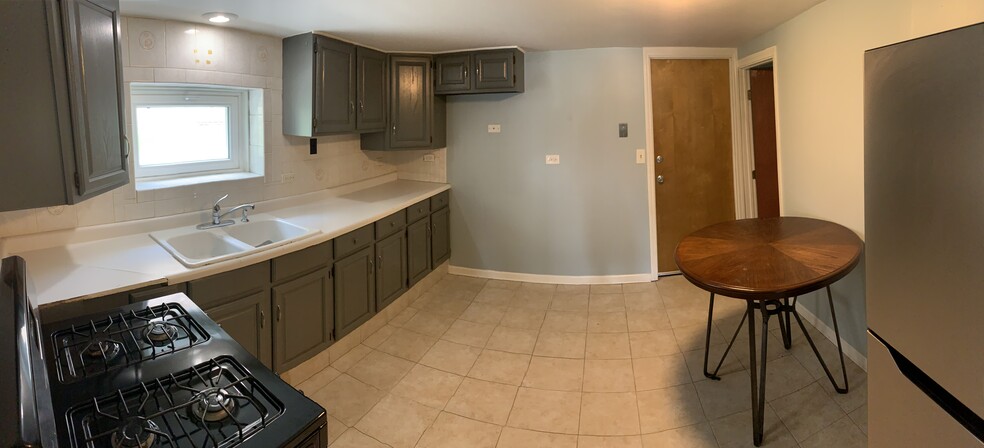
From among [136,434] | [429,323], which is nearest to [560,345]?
[429,323]

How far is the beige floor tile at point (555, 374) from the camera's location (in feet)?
8.76

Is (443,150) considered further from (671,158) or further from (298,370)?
(298,370)

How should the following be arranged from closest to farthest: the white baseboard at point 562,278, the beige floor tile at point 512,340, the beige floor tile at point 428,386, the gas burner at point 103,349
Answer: the gas burner at point 103,349
the beige floor tile at point 428,386
the beige floor tile at point 512,340
the white baseboard at point 562,278

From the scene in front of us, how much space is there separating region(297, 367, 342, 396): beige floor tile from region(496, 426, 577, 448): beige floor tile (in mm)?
1082

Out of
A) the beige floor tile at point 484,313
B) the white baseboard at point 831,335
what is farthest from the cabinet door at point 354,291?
the white baseboard at point 831,335

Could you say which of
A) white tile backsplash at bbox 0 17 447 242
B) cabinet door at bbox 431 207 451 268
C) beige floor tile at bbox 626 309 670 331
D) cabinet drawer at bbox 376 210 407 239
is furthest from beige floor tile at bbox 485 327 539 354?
white tile backsplash at bbox 0 17 447 242

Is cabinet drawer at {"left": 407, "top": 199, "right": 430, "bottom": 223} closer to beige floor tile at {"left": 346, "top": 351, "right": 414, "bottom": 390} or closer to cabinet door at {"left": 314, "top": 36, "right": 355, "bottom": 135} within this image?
cabinet door at {"left": 314, "top": 36, "right": 355, "bottom": 135}

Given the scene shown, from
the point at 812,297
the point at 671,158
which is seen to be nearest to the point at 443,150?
the point at 671,158

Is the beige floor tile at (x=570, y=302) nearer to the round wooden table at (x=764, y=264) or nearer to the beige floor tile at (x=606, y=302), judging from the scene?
the beige floor tile at (x=606, y=302)

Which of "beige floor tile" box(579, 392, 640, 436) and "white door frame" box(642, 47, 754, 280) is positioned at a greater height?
"white door frame" box(642, 47, 754, 280)

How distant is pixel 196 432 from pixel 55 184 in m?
1.01

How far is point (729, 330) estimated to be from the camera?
3.21 metres

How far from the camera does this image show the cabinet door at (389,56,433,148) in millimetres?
4078

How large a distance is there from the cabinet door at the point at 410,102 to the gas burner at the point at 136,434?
3420 millimetres
